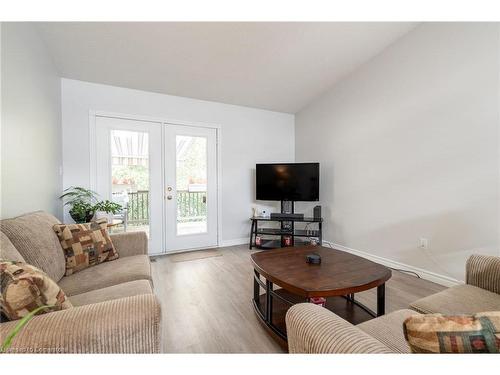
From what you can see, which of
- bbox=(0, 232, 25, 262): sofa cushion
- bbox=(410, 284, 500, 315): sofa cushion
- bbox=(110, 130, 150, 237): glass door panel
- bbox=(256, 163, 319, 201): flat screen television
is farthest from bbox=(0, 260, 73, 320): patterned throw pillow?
bbox=(256, 163, 319, 201): flat screen television

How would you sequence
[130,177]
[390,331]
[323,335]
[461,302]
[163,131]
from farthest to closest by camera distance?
[163,131]
[130,177]
[461,302]
[390,331]
[323,335]

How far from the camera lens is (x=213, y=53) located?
2.57 meters

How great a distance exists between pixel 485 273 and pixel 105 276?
2.38m

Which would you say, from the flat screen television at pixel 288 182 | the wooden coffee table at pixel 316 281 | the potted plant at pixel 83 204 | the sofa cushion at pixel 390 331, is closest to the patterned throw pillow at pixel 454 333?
the sofa cushion at pixel 390 331

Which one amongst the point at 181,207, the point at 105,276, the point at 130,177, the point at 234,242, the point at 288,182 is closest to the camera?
the point at 105,276

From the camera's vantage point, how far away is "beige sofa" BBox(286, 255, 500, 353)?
2.22 feet

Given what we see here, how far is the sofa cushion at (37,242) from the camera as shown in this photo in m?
1.22

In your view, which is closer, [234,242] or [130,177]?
[130,177]

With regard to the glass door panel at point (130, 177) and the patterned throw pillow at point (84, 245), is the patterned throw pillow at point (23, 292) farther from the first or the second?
the glass door panel at point (130, 177)

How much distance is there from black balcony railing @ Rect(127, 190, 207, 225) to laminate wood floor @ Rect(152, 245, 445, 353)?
66cm

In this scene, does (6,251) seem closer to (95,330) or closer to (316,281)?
(95,330)

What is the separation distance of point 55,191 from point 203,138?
1975 millimetres

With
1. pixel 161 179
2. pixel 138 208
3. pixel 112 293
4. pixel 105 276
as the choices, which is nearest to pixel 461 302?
pixel 112 293

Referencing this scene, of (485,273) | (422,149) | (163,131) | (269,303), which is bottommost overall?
(269,303)
